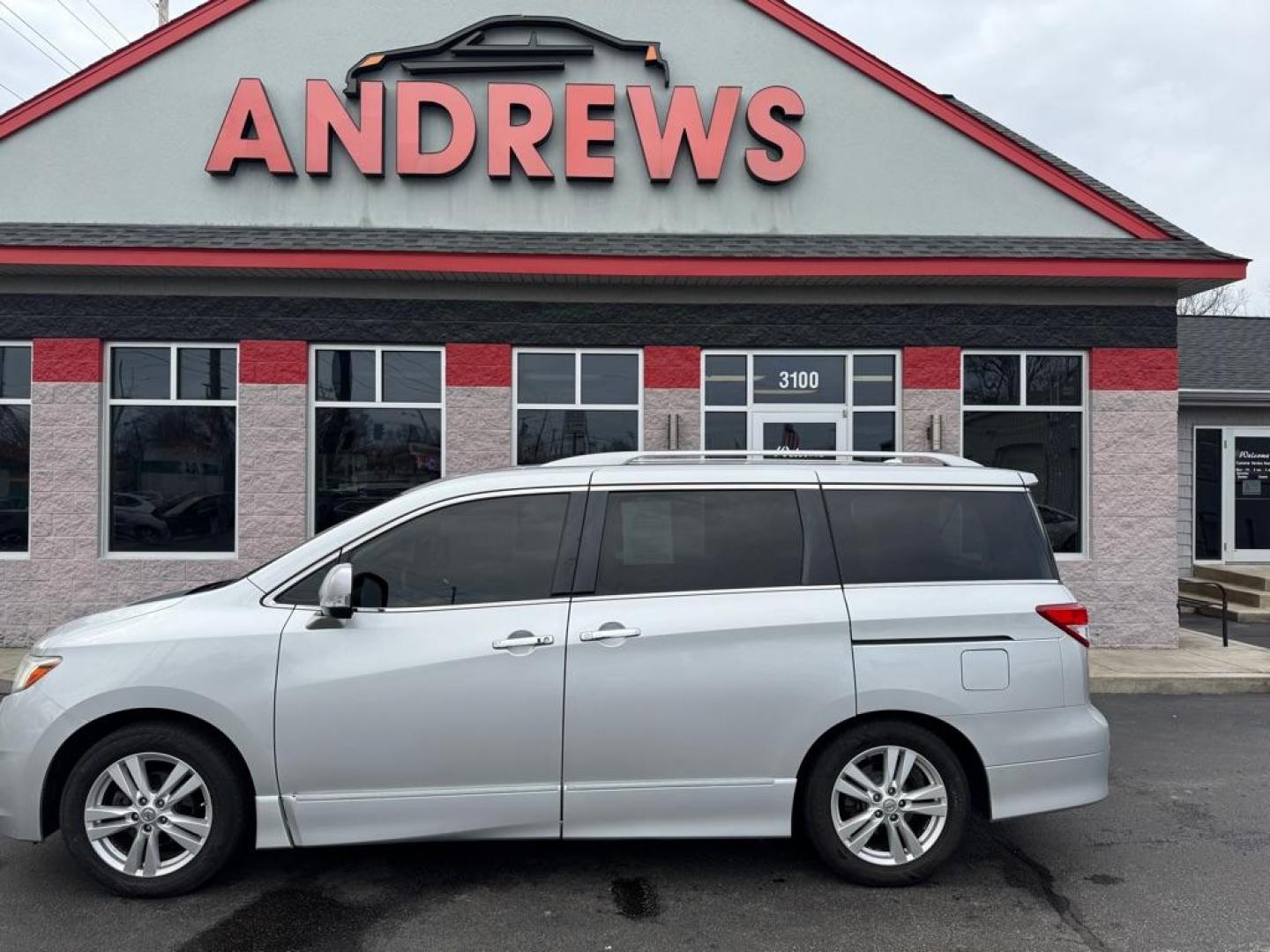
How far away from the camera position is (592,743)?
13.3 feet

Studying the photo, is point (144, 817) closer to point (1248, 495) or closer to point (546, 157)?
point (546, 157)

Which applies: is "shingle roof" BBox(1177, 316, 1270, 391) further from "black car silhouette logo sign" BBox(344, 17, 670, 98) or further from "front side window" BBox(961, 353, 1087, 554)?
"black car silhouette logo sign" BBox(344, 17, 670, 98)

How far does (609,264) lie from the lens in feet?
30.1

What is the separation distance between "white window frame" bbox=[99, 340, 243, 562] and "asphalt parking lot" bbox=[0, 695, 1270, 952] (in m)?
5.25

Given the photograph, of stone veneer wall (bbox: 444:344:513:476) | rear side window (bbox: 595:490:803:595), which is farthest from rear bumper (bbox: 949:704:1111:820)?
stone veneer wall (bbox: 444:344:513:476)

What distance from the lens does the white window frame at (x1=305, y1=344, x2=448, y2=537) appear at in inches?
385

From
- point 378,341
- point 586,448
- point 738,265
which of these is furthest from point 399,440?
point 738,265

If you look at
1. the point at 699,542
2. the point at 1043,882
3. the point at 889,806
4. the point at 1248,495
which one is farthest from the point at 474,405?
the point at 1248,495

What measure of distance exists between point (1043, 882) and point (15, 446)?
10.4 meters

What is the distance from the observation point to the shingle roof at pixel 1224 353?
1393 centimetres

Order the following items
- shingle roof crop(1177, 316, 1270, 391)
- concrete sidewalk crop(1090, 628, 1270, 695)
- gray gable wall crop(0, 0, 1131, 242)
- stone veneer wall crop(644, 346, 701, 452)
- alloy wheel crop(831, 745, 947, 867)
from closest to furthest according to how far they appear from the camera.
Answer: alloy wheel crop(831, 745, 947, 867), concrete sidewalk crop(1090, 628, 1270, 695), gray gable wall crop(0, 0, 1131, 242), stone veneer wall crop(644, 346, 701, 452), shingle roof crop(1177, 316, 1270, 391)

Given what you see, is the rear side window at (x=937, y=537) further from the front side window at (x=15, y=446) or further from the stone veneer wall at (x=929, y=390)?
the front side window at (x=15, y=446)

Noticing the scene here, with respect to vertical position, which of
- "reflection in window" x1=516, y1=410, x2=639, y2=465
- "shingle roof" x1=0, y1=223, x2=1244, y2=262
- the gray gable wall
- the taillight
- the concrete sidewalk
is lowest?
the concrete sidewalk

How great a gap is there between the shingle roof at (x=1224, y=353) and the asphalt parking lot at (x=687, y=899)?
10976mm
